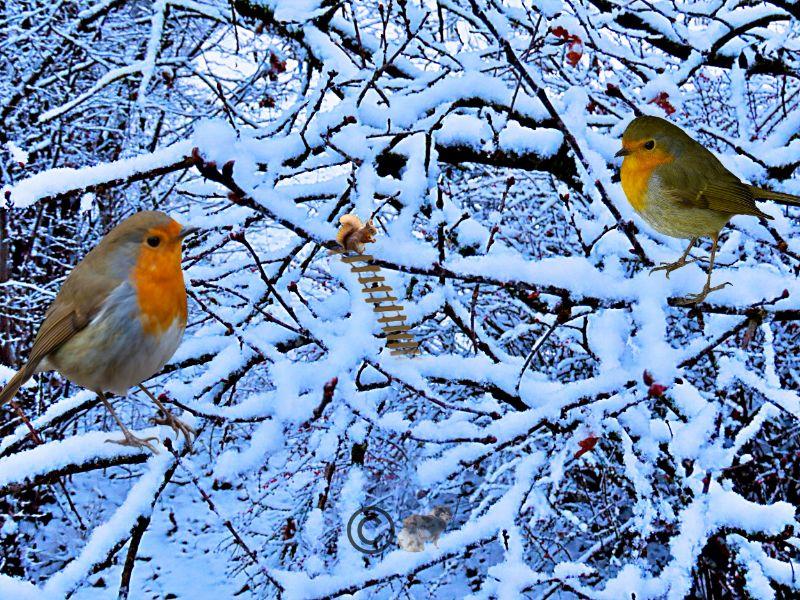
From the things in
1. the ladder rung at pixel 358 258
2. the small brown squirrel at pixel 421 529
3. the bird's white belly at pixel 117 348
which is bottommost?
the small brown squirrel at pixel 421 529

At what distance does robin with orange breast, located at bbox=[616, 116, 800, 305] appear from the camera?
1.58 metres

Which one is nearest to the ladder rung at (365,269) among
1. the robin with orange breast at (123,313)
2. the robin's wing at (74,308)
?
the robin with orange breast at (123,313)

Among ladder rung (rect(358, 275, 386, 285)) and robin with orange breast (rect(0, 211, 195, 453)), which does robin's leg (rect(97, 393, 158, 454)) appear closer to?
robin with orange breast (rect(0, 211, 195, 453))

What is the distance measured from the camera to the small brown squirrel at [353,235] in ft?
3.35

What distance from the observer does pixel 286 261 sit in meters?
2.53

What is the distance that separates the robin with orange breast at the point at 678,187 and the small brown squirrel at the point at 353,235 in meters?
0.77

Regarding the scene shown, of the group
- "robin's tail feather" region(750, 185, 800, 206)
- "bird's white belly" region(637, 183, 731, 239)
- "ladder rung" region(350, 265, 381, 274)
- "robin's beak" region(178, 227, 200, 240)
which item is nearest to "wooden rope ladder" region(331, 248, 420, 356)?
"ladder rung" region(350, 265, 381, 274)

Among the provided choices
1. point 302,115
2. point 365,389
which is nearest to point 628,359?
point 365,389

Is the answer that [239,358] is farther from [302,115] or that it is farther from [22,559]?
[22,559]

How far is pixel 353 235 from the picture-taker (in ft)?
3.40

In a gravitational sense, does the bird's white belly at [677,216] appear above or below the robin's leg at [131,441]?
above

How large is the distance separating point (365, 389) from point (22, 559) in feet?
17.9

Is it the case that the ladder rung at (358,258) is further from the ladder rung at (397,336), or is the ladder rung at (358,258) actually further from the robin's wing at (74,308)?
the robin's wing at (74,308)

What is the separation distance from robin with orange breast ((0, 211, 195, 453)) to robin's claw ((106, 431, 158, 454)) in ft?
0.78
